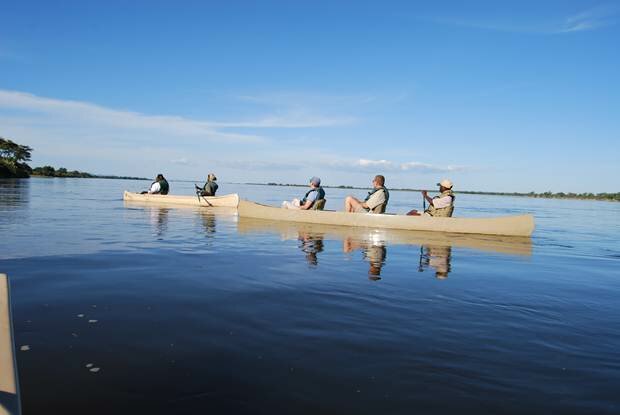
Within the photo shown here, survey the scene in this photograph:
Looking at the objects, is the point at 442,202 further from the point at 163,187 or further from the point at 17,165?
the point at 17,165

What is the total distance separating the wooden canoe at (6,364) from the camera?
184cm

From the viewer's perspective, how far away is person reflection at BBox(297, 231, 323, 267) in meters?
9.22

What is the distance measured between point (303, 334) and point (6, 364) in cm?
278

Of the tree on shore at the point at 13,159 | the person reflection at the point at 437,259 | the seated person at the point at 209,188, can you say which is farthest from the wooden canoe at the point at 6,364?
the tree on shore at the point at 13,159

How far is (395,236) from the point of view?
47.6ft

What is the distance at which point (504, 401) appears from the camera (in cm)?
312

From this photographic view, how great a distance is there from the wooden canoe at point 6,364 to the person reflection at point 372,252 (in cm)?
582

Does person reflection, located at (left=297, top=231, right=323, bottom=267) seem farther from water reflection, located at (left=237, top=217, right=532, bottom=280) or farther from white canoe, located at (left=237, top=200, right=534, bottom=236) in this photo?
white canoe, located at (left=237, top=200, right=534, bottom=236)

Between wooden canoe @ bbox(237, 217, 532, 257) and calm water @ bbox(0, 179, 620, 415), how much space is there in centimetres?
354

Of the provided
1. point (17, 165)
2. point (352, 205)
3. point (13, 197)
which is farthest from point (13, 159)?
point (352, 205)

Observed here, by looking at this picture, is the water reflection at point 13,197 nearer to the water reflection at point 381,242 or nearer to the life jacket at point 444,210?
the water reflection at point 381,242

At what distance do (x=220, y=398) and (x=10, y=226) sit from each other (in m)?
11.9

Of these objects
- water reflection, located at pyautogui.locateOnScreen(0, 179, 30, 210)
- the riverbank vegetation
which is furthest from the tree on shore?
water reflection, located at pyautogui.locateOnScreen(0, 179, 30, 210)

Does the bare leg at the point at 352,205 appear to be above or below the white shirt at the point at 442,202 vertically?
below
